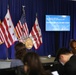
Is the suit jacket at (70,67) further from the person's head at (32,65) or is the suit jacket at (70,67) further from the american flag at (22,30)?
the american flag at (22,30)

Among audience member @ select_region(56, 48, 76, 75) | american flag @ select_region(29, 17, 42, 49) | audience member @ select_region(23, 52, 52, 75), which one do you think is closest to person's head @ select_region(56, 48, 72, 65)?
audience member @ select_region(56, 48, 76, 75)

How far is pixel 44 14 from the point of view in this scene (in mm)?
9852

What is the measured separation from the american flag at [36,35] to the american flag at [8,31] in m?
0.94

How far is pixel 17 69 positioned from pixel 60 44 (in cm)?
796

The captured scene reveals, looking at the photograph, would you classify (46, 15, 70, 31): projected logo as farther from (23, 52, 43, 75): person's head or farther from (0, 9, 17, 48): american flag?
(23, 52, 43, 75): person's head

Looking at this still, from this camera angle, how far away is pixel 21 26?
883 centimetres

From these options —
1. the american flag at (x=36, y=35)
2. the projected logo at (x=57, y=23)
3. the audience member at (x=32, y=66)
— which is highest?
the audience member at (x=32, y=66)

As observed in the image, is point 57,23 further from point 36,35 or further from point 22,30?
point 22,30

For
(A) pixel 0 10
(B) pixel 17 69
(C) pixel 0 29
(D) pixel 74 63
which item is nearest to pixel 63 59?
(D) pixel 74 63

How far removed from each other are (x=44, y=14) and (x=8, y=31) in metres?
2.04

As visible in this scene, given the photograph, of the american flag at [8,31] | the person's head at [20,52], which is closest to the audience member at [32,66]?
the person's head at [20,52]

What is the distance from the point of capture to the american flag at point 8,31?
27.1ft

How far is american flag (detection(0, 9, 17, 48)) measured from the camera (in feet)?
27.1

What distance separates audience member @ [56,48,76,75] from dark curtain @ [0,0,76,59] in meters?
5.50
